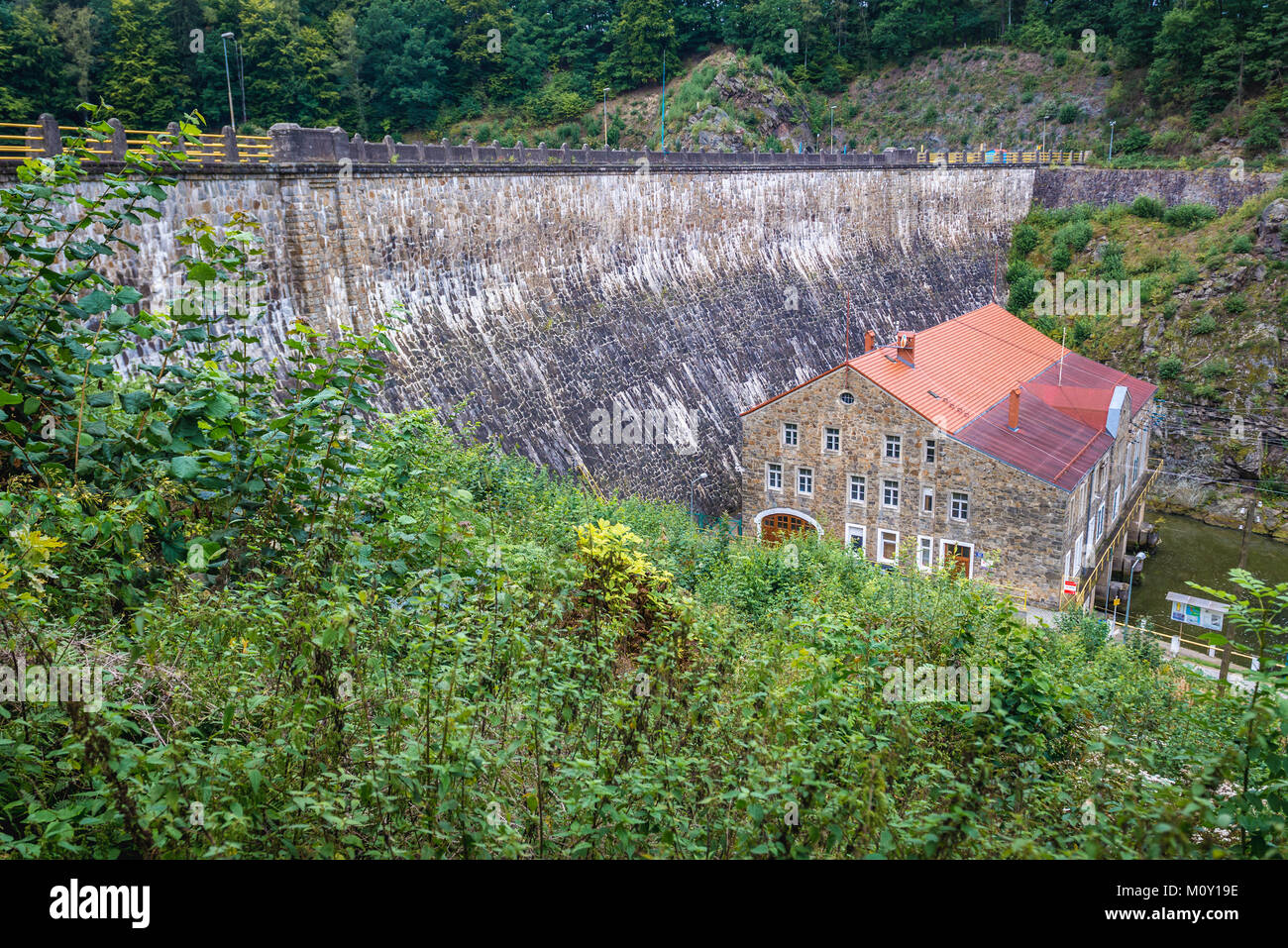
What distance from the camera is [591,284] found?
3186 centimetres

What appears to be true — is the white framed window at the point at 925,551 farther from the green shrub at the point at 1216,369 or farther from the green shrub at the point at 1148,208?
the green shrub at the point at 1148,208

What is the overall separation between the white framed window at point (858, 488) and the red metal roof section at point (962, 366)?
8.94 ft

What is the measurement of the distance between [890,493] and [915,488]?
0.83 metres

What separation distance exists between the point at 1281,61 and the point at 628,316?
172 feet

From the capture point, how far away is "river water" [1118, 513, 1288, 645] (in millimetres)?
34531

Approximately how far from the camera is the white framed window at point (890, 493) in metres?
27.6

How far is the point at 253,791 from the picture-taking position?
17.3ft

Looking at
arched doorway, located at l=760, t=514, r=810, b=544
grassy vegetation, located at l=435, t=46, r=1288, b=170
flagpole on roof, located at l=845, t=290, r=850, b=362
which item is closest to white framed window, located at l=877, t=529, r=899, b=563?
arched doorway, located at l=760, t=514, r=810, b=544

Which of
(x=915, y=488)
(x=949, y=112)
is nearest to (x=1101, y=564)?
(x=915, y=488)

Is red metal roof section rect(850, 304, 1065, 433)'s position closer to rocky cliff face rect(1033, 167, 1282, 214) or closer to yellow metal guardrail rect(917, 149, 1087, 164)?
rocky cliff face rect(1033, 167, 1282, 214)

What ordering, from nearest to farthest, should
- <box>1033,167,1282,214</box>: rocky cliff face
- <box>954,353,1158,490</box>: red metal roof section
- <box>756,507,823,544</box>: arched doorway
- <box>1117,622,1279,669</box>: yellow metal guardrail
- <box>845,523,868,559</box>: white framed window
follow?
<box>954,353,1158,490</box>: red metal roof section < <box>1117,622,1279,669</box>: yellow metal guardrail < <box>845,523,868,559</box>: white framed window < <box>756,507,823,544</box>: arched doorway < <box>1033,167,1282,214</box>: rocky cliff face

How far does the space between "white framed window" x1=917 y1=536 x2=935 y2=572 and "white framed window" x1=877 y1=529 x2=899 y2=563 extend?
73 centimetres
